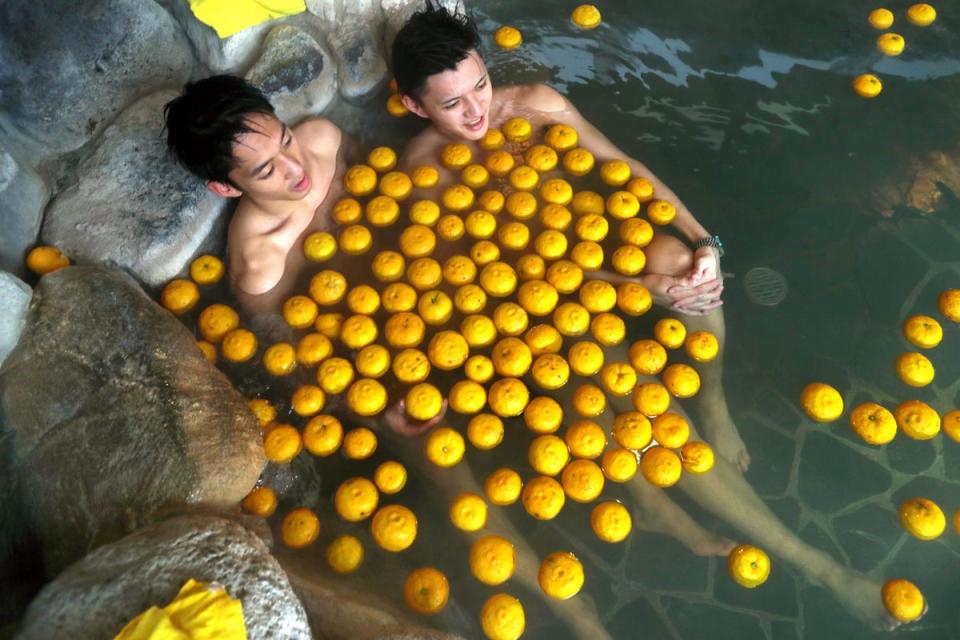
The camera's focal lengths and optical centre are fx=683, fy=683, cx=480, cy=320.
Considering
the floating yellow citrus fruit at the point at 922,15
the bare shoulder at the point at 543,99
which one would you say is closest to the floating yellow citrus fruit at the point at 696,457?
the bare shoulder at the point at 543,99

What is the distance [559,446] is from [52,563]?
195cm

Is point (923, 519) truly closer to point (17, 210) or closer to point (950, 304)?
point (950, 304)

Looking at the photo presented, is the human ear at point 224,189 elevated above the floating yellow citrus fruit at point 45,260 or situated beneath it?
elevated above

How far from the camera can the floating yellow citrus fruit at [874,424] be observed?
2.98m

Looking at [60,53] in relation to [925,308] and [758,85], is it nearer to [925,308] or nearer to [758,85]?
[758,85]

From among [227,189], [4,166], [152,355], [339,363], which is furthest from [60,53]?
[339,363]

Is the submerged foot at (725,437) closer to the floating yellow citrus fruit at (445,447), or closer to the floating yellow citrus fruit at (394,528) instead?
the floating yellow citrus fruit at (445,447)

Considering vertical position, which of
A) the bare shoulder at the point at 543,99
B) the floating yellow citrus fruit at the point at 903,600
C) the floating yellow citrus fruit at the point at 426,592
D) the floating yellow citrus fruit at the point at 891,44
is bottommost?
the floating yellow citrus fruit at the point at 903,600

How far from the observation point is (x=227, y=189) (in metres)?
3.12

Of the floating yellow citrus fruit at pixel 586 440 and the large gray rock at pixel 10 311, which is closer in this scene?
the large gray rock at pixel 10 311

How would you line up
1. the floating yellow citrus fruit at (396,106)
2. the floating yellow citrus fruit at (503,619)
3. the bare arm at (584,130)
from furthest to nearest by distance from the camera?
the floating yellow citrus fruit at (396,106) → the bare arm at (584,130) → the floating yellow citrus fruit at (503,619)

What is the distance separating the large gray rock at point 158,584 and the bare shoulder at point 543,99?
8.89 ft

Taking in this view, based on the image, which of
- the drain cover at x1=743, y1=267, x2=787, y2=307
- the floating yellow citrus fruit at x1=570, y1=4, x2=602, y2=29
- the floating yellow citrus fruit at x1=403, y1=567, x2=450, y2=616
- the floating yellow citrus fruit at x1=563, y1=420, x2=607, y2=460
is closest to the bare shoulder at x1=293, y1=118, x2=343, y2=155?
the floating yellow citrus fruit at x1=570, y1=4, x2=602, y2=29

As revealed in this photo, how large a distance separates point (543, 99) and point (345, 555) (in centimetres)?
255
